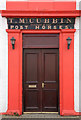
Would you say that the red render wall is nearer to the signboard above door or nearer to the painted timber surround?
the painted timber surround

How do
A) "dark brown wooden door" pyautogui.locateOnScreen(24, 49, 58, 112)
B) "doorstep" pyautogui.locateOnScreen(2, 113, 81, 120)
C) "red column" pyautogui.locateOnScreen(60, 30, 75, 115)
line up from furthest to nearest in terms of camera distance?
"dark brown wooden door" pyautogui.locateOnScreen(24, 49, 58, 112) → "red column" pyautogui.locateOnScreen(60, 30, 75, 115) → "doorstep" pyautogui.locateOnScreen(2, 113, 81, 120)

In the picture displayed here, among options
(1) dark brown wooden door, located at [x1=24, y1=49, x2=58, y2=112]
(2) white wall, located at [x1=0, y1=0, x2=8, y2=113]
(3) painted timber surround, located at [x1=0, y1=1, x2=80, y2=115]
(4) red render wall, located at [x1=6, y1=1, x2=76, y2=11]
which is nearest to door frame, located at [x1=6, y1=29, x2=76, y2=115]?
Result: (3) painted timber surround, located at [x1=0, y1=1, x2=80, y2=115]

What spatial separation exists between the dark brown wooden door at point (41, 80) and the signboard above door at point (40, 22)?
0.92 metres

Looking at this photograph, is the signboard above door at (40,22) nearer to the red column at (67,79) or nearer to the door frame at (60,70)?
the door frame at (60,70)

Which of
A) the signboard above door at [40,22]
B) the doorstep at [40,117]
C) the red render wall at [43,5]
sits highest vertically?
the red render wall at [43,5]

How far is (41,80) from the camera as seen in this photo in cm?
470

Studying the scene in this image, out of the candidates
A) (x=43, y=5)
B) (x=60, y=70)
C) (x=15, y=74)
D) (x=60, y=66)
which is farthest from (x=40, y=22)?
(x=15, y=74)

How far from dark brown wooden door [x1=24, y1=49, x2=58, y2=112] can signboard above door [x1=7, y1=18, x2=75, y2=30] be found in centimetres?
92

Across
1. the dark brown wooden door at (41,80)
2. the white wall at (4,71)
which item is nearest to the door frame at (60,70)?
the white wall at (4,71)

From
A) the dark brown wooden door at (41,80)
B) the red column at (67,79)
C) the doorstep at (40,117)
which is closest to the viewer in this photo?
the doorstep at (40,117)

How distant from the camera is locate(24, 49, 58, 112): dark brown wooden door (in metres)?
4.71

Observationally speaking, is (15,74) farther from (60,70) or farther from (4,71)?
(60,70)

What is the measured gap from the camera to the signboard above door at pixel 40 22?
4.58 meters

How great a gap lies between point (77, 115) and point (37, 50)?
302 centimetres
